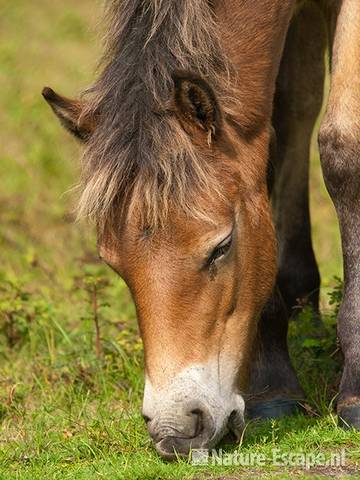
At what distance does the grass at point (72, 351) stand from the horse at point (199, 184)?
226mm

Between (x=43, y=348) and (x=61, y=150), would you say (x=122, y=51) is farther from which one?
(x=61, y=150)

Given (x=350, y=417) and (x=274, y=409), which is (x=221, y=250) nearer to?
(x=350, y=417)

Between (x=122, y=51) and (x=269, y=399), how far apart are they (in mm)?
1717

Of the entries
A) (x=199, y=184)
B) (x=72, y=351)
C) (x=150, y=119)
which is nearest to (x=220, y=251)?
(x=199, y=184)

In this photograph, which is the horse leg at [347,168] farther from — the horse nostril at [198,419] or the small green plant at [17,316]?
the small green plant at [17,316]

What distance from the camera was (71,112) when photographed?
4.40m

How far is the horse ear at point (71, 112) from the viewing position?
14.3 feet

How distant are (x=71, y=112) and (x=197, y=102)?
584 millimetres

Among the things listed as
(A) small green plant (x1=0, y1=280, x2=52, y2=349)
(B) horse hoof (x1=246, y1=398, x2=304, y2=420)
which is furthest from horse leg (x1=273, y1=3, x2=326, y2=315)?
(A) small green plant (x1=0, y1=280, x2=52, y2=349)

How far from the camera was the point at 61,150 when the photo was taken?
9.96m

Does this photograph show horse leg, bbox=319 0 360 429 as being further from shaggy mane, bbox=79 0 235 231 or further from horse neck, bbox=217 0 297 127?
shaggy mane, bbox=79 0 235 231

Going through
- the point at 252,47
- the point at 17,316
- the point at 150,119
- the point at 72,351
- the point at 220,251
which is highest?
the point at 252,47

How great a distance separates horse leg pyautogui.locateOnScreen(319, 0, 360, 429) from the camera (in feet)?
14.8

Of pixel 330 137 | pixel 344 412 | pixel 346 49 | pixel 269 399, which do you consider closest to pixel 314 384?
pixel 269 399
